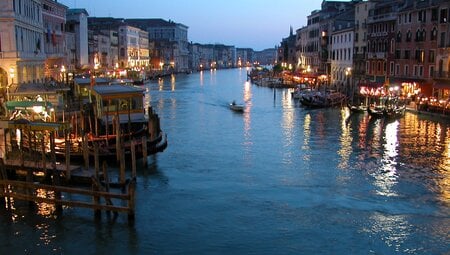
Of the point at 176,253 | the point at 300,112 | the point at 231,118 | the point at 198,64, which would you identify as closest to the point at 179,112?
the point at 231,118

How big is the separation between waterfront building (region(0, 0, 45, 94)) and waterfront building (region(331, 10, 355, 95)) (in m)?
29.3

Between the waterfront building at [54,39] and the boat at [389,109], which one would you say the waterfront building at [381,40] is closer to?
the boat at [389,109]

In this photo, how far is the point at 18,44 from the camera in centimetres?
→ 3291

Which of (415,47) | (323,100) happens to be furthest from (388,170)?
(323,100)

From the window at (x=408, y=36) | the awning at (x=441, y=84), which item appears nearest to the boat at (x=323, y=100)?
the window at (x=408, y=36)

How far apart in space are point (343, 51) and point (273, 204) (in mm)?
43820

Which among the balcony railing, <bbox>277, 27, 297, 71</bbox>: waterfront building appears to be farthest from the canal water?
<bbox>277, 27, 297, 71</bbox>: waterfront building

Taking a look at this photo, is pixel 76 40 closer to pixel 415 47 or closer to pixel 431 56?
pixel 415 47

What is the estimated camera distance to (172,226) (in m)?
14.0

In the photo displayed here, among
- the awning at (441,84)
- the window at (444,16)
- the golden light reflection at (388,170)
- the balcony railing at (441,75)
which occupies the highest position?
the window at (444,16)

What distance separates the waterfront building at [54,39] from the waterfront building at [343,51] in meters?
27.2

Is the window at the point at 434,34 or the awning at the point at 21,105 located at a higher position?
the window at the point at 434,34

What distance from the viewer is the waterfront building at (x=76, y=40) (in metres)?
57.9

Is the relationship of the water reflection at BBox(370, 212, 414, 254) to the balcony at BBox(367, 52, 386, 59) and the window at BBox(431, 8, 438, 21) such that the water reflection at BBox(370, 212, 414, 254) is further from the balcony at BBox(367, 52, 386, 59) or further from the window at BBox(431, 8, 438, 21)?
the balcony at BBox(367, 52, 386, 59)
